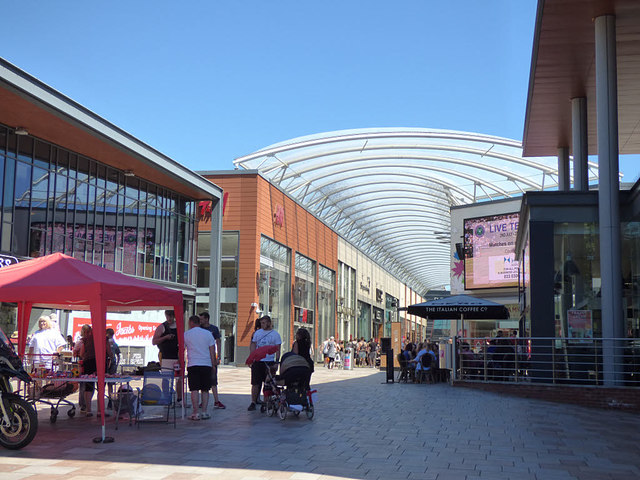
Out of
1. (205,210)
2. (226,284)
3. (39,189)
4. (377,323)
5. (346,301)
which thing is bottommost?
(377,323)

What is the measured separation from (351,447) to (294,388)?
2.78 metres

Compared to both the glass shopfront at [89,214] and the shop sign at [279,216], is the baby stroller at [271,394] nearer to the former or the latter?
the glass shopfront at [89,214]

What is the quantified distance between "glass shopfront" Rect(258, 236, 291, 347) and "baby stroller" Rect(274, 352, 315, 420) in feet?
66.1

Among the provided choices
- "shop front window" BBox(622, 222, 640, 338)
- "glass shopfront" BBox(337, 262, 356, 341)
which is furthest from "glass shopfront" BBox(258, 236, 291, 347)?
"shop front window" BBox(622, 222, 640, 338)

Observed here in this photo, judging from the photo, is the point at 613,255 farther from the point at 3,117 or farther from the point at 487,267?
the point at 487,267

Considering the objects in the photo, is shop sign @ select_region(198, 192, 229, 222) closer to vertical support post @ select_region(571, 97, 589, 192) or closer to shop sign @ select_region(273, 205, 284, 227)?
shop sign @ select_region(273, 205, 284, 227)

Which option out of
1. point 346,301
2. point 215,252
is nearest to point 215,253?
point 215,252

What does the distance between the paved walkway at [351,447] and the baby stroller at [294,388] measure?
0.21 metres

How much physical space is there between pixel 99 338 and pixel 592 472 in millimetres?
5599

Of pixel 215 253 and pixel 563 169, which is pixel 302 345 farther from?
pixel 215 253

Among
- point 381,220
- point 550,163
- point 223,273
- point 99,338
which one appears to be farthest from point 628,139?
point 381,220

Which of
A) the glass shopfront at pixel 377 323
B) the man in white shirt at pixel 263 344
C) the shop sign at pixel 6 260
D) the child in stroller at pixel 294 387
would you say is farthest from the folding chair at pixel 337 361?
the glass shopfront at pixel 377 323

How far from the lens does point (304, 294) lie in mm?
38906

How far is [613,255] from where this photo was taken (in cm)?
1330
